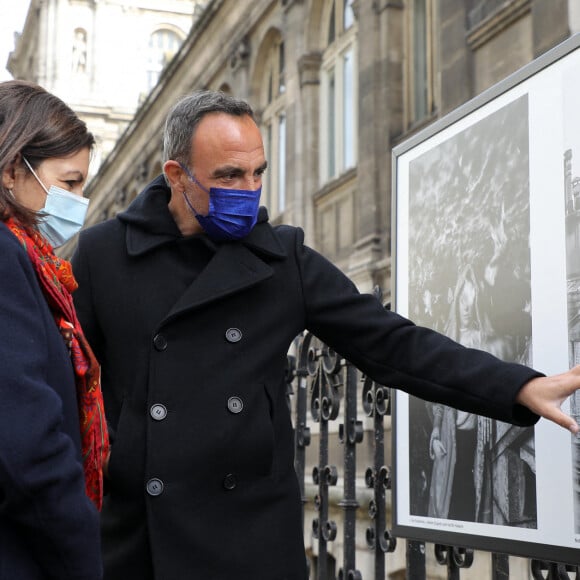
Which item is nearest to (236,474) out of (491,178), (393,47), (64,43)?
(491,178)

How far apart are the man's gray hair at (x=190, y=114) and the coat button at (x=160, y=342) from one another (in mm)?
523

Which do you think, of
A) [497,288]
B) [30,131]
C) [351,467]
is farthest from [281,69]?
[30,131]

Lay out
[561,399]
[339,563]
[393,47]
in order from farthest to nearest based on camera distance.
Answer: [393,47] → [339,563] → [561,399]

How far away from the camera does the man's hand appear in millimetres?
2352

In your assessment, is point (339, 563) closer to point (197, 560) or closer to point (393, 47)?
point (393, 47)

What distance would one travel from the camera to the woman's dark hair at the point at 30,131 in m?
2.08

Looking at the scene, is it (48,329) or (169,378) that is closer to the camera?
(48,329)

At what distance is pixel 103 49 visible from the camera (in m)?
46.6

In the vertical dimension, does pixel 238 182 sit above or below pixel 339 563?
above

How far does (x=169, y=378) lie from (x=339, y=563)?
24.7 ft

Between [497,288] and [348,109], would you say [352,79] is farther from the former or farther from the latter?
[497,288]

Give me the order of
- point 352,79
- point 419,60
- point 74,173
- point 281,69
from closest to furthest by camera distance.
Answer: point 74,173 < point 419,60 < point 352,79 < point 281,69

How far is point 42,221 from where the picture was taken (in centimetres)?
215

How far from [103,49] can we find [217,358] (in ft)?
152
